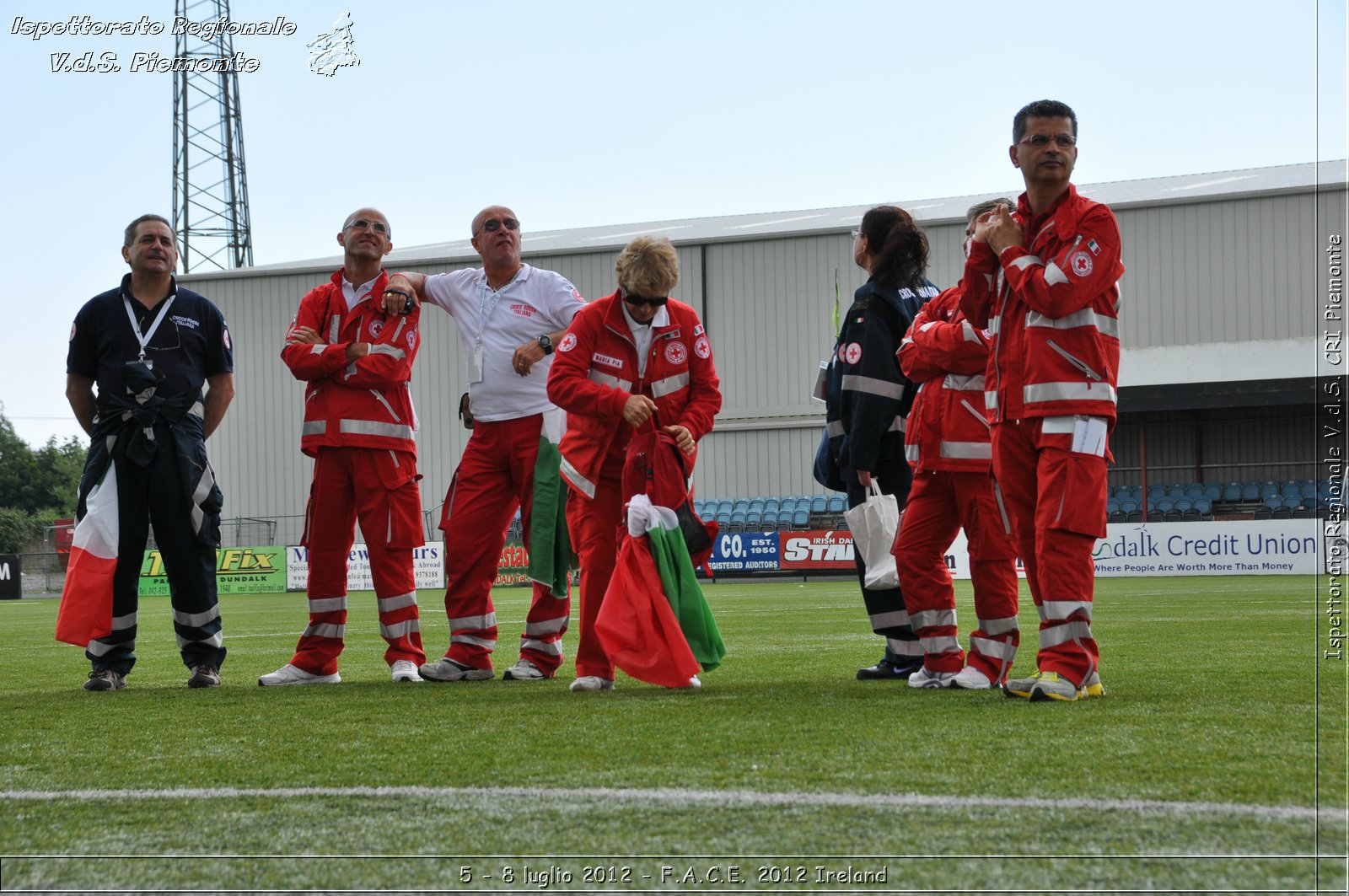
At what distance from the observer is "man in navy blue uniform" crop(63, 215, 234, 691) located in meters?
5.88

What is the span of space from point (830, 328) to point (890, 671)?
2707cm

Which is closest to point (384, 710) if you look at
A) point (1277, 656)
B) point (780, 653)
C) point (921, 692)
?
point (921, 692)

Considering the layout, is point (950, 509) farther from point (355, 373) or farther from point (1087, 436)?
point (355, 373)

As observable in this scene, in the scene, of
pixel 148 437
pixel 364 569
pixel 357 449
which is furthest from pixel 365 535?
pixel 364 569

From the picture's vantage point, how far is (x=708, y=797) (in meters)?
2.75

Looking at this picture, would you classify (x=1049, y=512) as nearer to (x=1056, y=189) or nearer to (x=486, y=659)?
(x=1056, y=189)

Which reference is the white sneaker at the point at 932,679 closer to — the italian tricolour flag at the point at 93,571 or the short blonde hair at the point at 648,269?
the short blonde hair at the point at 648,269

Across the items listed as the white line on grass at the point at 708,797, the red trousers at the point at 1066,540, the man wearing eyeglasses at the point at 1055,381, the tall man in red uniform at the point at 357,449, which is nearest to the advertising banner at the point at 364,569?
the tall man in red uniform at the point at 357,449

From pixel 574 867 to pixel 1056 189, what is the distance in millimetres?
3030

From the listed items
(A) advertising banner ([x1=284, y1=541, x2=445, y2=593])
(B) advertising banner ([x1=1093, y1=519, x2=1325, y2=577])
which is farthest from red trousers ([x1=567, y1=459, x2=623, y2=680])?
(A) advertising banner ([x1=284, y1=541, x2=445, y2=593])

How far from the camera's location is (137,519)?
5918 mm

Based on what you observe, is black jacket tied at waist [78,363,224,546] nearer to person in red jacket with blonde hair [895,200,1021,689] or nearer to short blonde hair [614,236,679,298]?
short blonde hair [614,236,679,298]

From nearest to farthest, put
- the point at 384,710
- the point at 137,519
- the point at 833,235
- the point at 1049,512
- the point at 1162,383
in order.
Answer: the point at 1049,512 < the point at 384,710 < the point at 137,519 < the point at 1162,383 < the point at 833,235

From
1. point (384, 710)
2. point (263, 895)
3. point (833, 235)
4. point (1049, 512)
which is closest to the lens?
point (263, 895)
